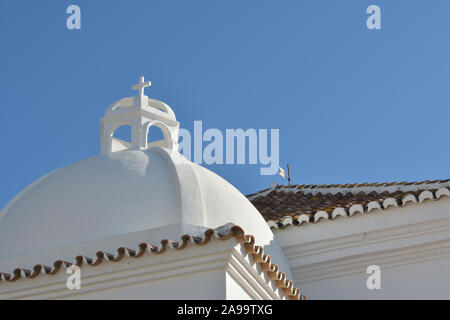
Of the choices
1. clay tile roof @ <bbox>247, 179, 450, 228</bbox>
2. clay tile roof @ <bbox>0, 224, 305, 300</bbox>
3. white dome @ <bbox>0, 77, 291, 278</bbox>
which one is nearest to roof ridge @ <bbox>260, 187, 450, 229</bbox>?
clay tile roof @ <bbox>247, 179, 450, 228</bbox>

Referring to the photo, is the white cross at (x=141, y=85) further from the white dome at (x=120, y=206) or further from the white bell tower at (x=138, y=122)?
the white dome at (x=120, y=206)

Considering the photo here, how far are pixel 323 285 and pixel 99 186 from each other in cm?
322

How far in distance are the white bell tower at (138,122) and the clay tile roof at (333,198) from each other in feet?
6.14

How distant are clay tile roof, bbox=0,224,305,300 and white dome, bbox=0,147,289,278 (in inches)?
31.6

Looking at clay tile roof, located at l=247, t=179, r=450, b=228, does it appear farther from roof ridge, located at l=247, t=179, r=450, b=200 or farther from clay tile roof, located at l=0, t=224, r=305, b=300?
clay tile roof, located at l=0, t=224, r=305, b=300

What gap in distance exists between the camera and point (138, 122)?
12.7 metres

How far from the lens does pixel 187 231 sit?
10125 millimetres

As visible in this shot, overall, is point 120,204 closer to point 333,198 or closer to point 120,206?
point 120,206

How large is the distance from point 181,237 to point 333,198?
17.7 feet

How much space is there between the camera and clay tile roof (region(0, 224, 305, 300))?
29.7 feet

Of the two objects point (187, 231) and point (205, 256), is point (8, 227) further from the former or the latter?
point (205, 256)

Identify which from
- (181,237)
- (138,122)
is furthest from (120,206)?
(138,122)
